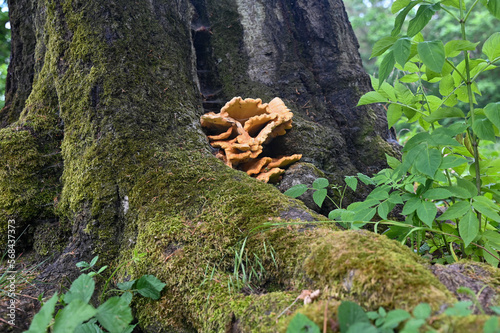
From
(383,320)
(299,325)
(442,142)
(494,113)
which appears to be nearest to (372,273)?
(383,320)

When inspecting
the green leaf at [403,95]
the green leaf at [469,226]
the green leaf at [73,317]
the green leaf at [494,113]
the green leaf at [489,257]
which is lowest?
the green leaf at [489,257]

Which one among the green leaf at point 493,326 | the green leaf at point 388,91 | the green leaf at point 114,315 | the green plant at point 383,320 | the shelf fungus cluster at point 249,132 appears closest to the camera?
the green leaf at point 493,326

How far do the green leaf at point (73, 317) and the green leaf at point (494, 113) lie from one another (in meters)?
1.80

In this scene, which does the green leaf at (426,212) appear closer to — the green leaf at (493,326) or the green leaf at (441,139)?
the green leaf at (441,139)

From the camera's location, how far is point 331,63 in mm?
3828

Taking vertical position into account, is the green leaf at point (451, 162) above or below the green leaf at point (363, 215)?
above

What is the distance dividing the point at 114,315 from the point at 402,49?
171 cm

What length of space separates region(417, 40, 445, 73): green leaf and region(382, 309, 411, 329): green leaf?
107 cm

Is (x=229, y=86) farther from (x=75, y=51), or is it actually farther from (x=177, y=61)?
(x=75, y=51)

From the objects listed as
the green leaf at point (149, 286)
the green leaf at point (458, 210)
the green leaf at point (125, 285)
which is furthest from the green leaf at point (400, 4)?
the green leaf at point (125, 285)

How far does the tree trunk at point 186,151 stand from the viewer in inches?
57.2

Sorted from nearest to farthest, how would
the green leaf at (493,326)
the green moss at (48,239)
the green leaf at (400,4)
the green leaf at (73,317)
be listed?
the green leaf at (493,326) → the green leaf at (73,317) → the green leaf at (400,4) → the green moss at (48,239)

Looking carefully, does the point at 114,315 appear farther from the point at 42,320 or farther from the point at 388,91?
the point at 388,91

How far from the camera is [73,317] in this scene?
1036mm
